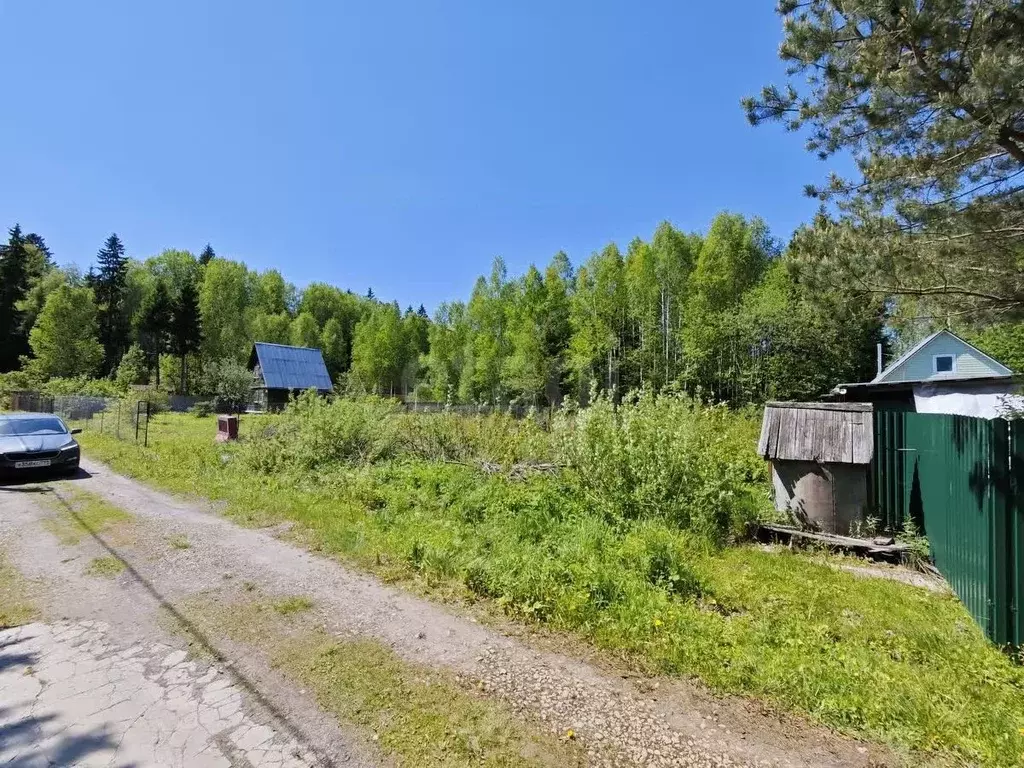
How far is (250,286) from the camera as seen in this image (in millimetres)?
62594

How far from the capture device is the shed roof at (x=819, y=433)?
22.4 feet

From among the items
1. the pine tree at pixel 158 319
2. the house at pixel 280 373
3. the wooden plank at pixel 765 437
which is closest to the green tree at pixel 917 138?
the wooden plank at pixel 765 437

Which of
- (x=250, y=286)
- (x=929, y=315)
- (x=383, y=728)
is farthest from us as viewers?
(x=250, y=286)

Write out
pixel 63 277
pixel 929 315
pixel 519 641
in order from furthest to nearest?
→ pixel 63 277 → pixel 929 315 → pixel 519 641

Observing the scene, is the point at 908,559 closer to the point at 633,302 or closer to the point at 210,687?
the point at 210,687

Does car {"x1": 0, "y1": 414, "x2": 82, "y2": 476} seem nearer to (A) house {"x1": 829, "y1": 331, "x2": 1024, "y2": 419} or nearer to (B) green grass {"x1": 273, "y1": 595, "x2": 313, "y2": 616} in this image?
(B) green grass {"x1": 273, "y1": 595, "x2": 313, "y2": 616}

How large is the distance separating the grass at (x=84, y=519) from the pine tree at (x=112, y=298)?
182ft

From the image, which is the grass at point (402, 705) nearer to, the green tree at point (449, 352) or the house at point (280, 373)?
the house at point (280, 373)

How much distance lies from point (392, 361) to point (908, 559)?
171 feet

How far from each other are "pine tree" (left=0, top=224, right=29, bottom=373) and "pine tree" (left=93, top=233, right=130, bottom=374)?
5768 millimetres

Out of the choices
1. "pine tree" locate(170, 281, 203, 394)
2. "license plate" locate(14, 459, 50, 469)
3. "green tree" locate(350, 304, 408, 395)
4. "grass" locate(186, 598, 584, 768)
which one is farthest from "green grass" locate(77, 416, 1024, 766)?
"green tree" locate(350, 304, 408, 395)

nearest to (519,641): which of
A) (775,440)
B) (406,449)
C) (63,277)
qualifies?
(775,440)

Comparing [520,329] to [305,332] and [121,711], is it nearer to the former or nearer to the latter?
[305,332]

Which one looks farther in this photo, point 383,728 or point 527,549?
point 527,549
